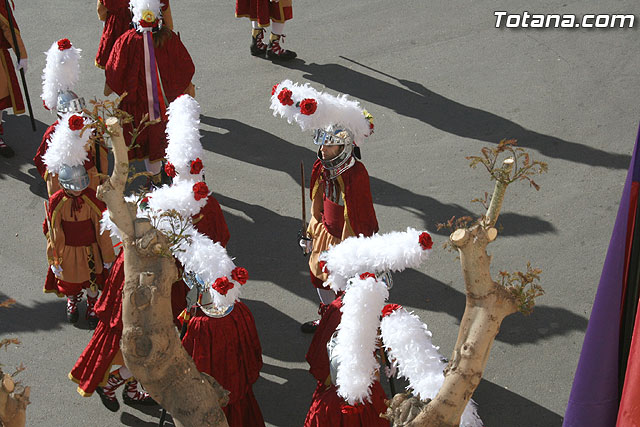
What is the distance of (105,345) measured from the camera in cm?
584

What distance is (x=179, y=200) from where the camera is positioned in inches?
221

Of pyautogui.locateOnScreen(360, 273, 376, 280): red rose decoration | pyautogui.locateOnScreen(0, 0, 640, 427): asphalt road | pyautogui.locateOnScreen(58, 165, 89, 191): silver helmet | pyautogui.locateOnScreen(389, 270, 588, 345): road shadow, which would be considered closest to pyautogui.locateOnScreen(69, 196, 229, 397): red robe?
pyautogui.locateOnScreen(0, 0, 640, 427): asphalt road

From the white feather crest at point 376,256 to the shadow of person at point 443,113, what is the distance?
457 cm

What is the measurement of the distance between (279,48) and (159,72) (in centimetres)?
306

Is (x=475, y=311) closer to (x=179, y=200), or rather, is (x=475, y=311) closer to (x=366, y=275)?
(x=366, y=275)

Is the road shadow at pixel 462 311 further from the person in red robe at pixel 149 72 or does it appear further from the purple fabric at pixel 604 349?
the purple fabric at pixel 604 349

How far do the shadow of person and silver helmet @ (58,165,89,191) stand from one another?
178 inches

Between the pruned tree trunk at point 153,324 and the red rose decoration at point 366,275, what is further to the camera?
the red rose decoration at point 366,275

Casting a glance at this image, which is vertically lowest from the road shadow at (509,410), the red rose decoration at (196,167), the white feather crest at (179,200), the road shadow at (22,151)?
the road shadow at (509,410)

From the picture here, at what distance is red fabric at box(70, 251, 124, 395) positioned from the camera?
575 centimetres

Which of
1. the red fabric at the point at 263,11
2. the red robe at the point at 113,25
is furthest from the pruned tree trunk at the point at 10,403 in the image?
the red fabric at the point at 263,11

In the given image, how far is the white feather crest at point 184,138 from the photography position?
588 cm

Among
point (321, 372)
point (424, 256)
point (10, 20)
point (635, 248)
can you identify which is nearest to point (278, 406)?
point (321, 372)

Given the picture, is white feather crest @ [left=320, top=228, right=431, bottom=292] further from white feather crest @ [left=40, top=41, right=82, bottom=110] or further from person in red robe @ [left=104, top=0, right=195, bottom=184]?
person in red robe @ [left=104, top=0, right=195, bottom=184]
